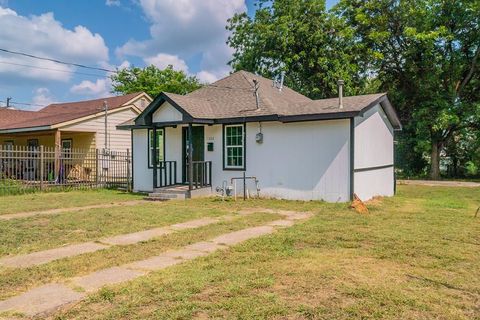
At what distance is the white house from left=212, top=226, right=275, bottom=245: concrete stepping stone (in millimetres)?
4383

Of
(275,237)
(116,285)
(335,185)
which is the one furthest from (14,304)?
(335,185)

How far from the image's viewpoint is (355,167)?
1084cm

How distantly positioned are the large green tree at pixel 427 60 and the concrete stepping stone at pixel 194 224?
16642mm

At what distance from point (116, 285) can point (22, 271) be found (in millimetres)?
1327

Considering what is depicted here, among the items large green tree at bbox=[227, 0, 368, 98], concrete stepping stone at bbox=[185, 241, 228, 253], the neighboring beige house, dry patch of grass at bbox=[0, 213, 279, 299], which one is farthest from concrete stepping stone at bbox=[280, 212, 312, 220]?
large green tree at bbox=[227, 0, 368, 98]

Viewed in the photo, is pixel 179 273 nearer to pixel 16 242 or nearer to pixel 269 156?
pixel 16 242

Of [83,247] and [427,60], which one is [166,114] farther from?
[427,60]

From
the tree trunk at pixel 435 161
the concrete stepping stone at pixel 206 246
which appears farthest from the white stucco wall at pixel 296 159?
the tree trunk at pixel 435 161

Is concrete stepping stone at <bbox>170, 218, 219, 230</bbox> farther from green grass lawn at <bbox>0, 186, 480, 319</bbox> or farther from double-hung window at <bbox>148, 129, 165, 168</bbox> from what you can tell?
double-hung window at <bbox>148, 129, 165, 168</bbox>

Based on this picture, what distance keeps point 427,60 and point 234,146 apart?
14552mm

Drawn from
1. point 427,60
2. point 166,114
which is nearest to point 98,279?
point 166,114

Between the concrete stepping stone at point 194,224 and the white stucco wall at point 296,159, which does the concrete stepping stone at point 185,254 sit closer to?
the concrete stepping stone at point 194,224

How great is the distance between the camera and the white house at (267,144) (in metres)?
10.8

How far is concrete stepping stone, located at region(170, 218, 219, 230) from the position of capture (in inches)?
283
